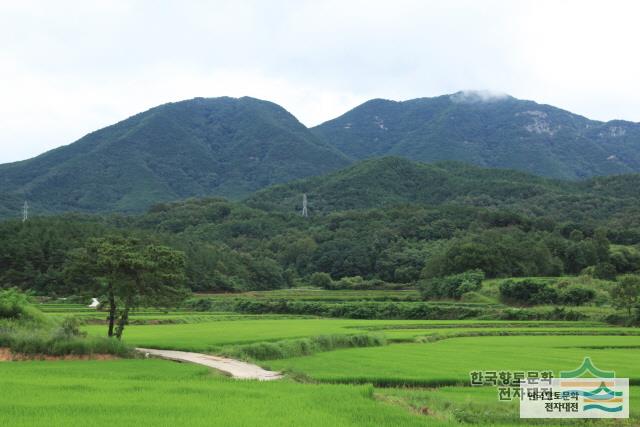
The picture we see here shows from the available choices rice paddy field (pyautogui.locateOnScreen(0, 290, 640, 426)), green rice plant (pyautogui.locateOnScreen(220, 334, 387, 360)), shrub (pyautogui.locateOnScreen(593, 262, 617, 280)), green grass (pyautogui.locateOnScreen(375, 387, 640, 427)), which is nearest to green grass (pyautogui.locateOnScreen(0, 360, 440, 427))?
rice paddy field (pyautogui.locateOnScreen(0, 290, 640, 426))

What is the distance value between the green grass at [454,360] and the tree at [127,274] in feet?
20.8

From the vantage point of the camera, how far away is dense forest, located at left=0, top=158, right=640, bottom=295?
74.3 m

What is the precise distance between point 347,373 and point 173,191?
182m

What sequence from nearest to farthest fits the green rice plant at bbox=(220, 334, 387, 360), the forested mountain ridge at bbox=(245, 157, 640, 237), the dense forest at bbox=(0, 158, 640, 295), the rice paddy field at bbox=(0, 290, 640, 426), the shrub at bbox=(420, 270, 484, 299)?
the rice paddy field at bbox=(0, 290, 640, 426)
the green rice plant at bbox=(220, 334, 387, 360)
the shrub at bbox=(420, 270, 484, 299)
the dense forest at bbox=(0, 158, 640, 295)
the forested mountain ridge at bbox=(245, 157, 640, 237)

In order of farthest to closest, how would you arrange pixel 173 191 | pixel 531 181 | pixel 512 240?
pixel 173 191 < pixel 531 181 < pixel 512 240

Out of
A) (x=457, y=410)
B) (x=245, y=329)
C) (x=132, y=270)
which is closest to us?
(x=457, y=410)

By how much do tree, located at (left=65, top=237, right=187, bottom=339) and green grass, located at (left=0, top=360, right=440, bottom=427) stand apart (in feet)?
27.7

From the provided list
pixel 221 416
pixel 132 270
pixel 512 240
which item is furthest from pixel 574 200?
pixel 221 416

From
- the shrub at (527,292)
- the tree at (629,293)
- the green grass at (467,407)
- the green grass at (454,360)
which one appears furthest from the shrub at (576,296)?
the green grass at (467,407)

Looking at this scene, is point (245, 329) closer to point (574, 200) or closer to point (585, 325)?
point (585, 325)

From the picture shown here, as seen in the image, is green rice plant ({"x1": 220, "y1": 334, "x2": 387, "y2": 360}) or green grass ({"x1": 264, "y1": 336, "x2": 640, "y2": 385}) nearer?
green grass ({"x1": 264, "y1": 336, "x2": 640, "y2": 385})

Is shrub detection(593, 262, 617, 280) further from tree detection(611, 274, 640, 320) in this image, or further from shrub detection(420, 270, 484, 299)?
tree detection(611, 274, 640, 320)

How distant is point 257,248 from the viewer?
112 meters

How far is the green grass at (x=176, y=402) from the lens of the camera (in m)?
12.3
